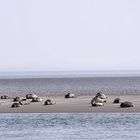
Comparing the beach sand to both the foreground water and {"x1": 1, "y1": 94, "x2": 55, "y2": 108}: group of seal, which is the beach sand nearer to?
{"x1": 1, "y1": 94, "x2": 55, "y2": 108}: group of seal

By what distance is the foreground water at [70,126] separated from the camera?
1437 inches

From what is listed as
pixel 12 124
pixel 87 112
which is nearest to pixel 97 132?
pixel 12 124

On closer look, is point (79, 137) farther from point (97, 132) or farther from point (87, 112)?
point (87, 112)

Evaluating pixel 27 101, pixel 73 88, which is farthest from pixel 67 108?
pixel 73 88

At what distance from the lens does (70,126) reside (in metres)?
41.4

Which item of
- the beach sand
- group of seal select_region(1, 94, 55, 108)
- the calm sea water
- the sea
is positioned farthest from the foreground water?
the calm sea water

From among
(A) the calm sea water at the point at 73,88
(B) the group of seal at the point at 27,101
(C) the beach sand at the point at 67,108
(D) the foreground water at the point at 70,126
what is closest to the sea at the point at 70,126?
(D) the foreground water at the point at 70,126

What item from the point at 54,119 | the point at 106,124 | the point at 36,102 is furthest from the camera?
the point at 36,102

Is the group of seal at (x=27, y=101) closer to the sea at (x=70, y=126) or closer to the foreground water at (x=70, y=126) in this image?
the sea at (x=70, y=126)

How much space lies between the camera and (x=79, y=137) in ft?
118

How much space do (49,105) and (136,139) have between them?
74.4ft

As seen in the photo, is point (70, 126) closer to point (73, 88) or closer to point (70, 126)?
point (70, 126)

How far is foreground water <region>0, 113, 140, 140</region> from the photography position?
1437 inches

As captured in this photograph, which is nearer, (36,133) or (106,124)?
(36,133)
